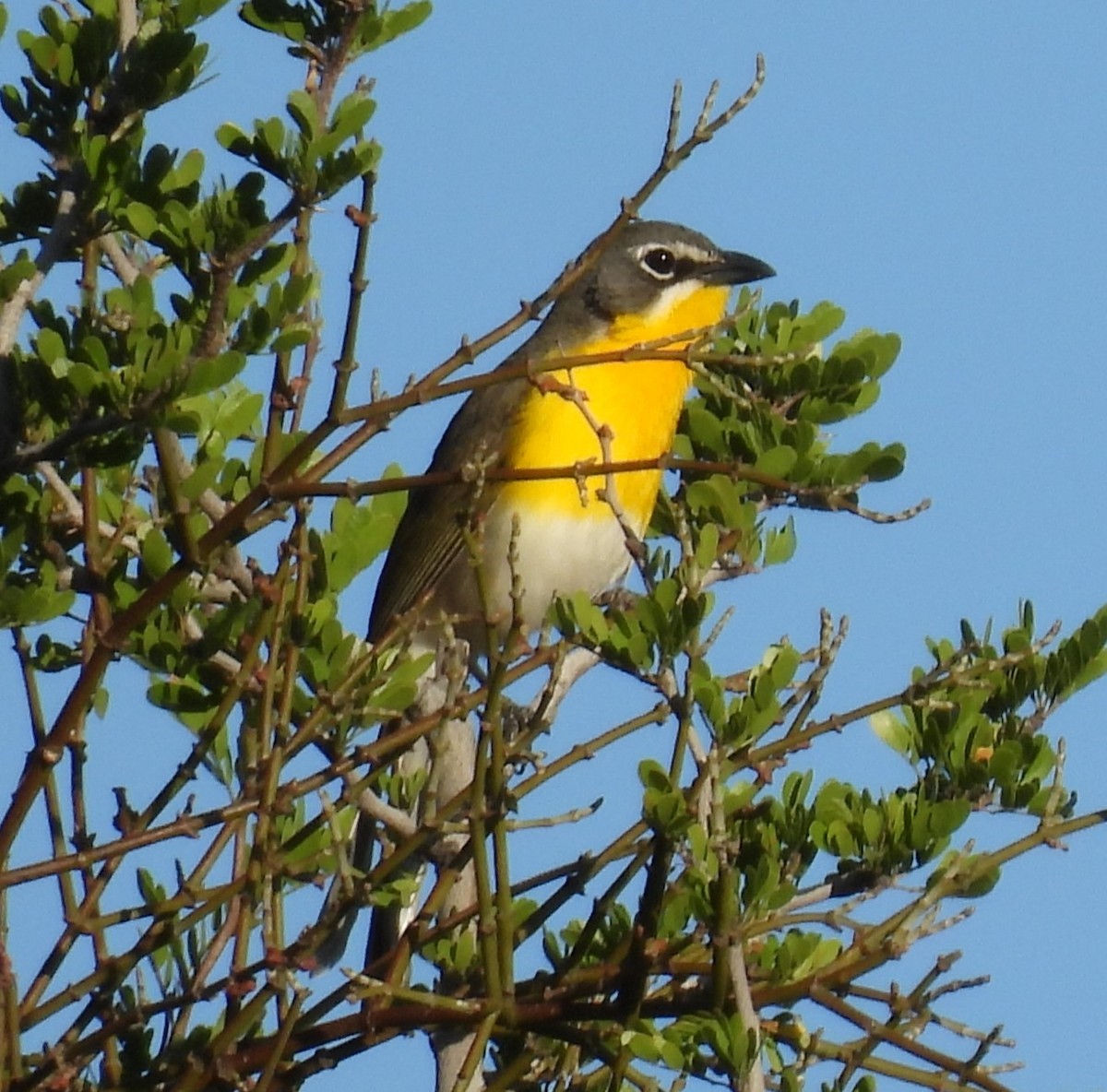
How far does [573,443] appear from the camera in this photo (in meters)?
5.33

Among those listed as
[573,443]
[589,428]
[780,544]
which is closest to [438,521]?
[573,443]

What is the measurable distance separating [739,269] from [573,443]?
0.82m

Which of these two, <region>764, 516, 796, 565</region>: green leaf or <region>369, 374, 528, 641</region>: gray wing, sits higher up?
<region>369, 374, 528, 641</region>: gray wing

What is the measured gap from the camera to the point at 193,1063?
2637 millimetres

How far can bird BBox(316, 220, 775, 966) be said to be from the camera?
17.0ft

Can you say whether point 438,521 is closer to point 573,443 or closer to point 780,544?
point 573,443

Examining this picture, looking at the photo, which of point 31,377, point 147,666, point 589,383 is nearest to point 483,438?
point 589,383

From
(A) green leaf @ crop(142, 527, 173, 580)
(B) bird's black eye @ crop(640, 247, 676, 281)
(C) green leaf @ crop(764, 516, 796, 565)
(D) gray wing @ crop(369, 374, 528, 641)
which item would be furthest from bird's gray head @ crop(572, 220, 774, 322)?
(A) green leaf @ crop(142, 527, 173, 580)

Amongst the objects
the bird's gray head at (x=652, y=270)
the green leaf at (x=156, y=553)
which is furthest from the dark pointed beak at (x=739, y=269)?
the green leaf at (x=156, y=553)

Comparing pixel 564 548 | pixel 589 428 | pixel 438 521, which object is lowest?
pixel 564 548

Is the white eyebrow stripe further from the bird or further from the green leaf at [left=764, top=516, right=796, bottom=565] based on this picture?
the green leaf at [left=764, top=516, right=796, bottom=565]

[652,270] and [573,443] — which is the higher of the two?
[652,270]

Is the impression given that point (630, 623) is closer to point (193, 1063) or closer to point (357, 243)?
point (357, 243)

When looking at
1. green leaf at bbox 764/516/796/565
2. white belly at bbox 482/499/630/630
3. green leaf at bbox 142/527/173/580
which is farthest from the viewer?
white belly at bbox 482/499/630/630
